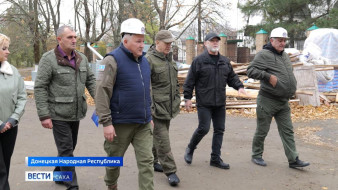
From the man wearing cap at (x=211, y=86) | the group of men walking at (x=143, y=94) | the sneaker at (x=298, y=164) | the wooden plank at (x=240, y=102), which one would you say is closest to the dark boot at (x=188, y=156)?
the group of men walking at (x=143, y=94)

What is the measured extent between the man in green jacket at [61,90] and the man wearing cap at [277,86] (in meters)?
2.63

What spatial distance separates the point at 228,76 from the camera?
17.1ft

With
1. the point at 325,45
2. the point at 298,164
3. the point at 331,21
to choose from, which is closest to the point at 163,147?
the point at 298,164

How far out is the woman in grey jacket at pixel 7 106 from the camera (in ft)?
11.3

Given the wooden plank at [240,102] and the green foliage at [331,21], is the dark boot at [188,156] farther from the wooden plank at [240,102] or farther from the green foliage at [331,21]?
the green foliage at [331,21]

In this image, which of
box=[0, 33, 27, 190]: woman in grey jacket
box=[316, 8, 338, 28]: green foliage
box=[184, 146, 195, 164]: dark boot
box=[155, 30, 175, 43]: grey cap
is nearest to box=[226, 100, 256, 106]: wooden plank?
box=[184, 146, 195, 164]: dark boot

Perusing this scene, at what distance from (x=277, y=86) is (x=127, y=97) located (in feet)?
8.31

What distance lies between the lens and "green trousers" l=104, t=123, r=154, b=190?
3.43 metres

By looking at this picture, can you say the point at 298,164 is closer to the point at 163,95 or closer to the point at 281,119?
the point at 281,119

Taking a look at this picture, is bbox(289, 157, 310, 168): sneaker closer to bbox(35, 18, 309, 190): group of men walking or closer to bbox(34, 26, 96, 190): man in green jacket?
bbox(35, 18, 309, 190): group of men walking

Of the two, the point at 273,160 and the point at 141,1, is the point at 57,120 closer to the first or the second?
the point at 273,160

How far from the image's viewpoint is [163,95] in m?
4.58

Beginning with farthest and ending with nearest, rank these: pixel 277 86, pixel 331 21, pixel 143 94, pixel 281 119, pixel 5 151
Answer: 1. pixel 331 21
2. pixel 281 119
3. pixel 277 86
4. pixel 5 151
5. pixel 143 94

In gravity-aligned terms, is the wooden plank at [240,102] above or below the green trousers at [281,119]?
below
